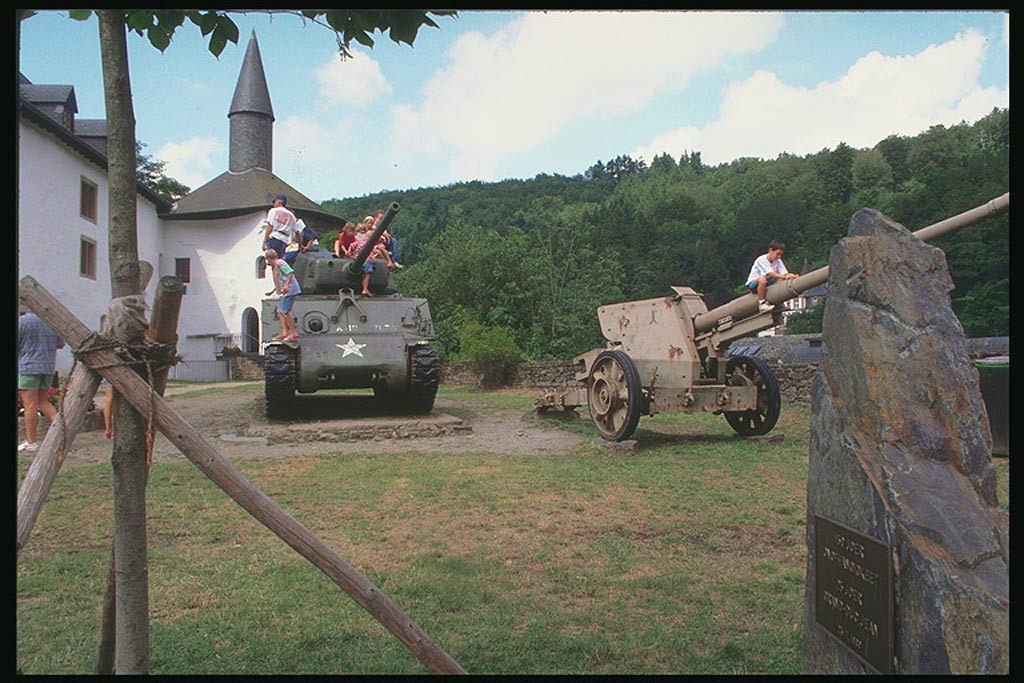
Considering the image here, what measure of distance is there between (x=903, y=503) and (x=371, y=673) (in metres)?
1.90

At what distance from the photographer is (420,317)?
443 inches

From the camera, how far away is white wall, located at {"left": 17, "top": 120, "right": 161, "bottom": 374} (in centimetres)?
1277

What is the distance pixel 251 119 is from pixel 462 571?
5.70 m

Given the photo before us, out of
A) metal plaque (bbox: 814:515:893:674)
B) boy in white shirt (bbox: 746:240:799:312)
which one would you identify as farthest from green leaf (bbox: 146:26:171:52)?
boy in white shirt (bbox: 746:240:799:312)

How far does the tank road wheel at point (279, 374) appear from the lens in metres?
9.98

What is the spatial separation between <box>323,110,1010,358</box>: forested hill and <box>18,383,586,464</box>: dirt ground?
11.3 ft

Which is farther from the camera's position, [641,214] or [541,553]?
[641,214]

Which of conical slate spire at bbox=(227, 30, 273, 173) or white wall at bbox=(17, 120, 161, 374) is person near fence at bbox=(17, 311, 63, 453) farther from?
white wall at bbox=(17, 120, 161, 374)

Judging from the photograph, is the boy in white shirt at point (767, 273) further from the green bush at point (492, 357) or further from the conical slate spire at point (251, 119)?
the green bush at point (492, 357)

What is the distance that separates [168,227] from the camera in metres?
13.8

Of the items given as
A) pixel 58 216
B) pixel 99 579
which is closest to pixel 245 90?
pixel 99 579

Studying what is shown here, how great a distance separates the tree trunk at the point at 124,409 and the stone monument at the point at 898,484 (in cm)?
210

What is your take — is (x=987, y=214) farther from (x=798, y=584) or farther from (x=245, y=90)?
(x=245, y=90)

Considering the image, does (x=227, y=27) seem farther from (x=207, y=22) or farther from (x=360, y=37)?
(x=360, y=37)
